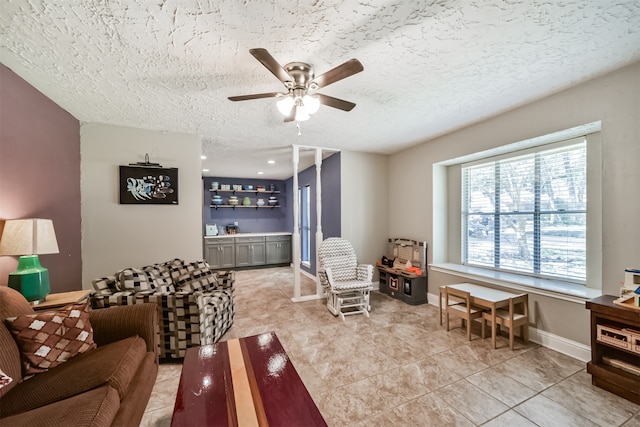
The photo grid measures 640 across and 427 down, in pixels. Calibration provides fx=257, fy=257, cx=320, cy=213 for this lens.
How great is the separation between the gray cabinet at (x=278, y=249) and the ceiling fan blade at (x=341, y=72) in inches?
206

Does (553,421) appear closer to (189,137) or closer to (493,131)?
(493,131)

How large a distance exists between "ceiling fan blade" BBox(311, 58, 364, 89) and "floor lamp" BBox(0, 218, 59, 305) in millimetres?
2336

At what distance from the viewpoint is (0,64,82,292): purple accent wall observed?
1948 mm

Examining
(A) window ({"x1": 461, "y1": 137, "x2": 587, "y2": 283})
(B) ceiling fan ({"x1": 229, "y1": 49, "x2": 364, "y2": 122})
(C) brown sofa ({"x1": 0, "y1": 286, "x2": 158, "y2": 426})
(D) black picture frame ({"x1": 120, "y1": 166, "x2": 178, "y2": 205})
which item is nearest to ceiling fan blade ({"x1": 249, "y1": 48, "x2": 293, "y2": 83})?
(B) ceiling fan ({"x1": 229, "y1": 49, "x2": 364, "y2": 122})

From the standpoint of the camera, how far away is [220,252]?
612 centimetres

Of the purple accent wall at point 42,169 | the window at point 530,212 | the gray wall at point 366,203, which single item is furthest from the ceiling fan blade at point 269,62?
the window at point 530,212

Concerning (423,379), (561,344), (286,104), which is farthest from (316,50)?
(561,344)

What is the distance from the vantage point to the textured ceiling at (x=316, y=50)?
1.45 metres

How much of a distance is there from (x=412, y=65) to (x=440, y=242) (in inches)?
107

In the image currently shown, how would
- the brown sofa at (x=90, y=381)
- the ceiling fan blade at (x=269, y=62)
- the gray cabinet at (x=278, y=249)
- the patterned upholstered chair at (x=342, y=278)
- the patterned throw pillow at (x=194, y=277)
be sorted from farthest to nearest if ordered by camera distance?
1. the gray cabinet at (x=278, y=249)
2. the patterned upholstered chair at (x=342, y=278)
3. the patterned throw pillow at (x=194, y=277)
4. the ceiling fan blade at (x=269, y=62)
5. the brown sofa at (x=90, y=381)

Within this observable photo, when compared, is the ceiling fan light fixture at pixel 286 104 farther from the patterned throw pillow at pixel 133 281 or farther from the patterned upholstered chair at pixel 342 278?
the patterned upholstered chair at pixel 342 278

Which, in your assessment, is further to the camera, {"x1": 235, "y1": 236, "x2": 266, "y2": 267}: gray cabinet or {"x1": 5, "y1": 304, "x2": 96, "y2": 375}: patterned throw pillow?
{"x1": 235, "y1": 236, "x2": 266, "y2": 267}: gray cabinet

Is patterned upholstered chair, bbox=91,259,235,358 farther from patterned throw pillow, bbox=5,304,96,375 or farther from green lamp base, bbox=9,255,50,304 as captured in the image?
patterned throw pillow, bbox=5,304,96,375

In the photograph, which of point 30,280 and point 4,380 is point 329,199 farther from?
point 4,380
